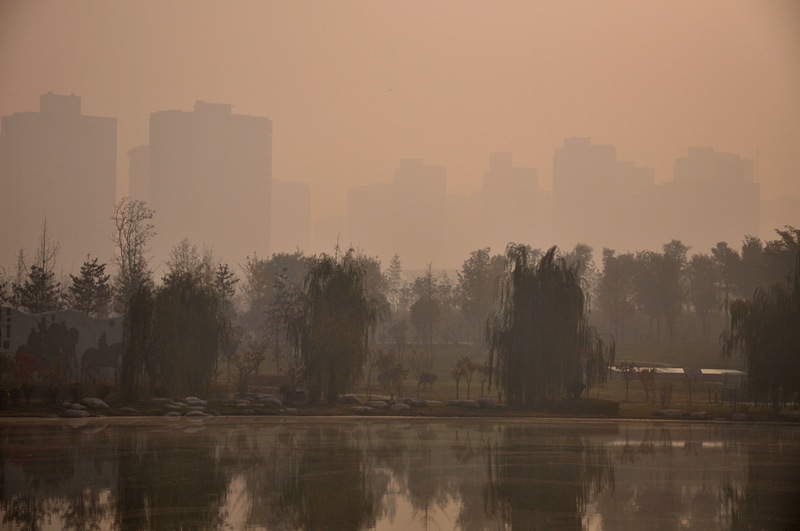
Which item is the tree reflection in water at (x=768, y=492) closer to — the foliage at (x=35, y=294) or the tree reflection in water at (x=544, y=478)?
the tree reflection in water at (x=544, y=478)

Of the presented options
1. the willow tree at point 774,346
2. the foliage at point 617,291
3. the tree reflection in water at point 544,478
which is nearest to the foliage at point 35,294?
the tree reflection in water at point 544,478

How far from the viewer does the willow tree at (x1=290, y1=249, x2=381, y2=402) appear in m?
45.6

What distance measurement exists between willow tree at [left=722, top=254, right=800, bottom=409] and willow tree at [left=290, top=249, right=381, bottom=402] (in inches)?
700

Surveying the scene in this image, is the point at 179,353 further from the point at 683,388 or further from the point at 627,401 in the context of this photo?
the point at 683,388

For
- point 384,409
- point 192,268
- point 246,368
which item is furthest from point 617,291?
point 384,409

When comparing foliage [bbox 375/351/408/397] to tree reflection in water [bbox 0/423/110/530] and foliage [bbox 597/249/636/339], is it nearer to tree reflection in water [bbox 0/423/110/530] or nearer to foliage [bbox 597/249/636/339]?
tree reflection in water [bbox 0/423/110/530]

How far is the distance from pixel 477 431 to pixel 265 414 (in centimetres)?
1057

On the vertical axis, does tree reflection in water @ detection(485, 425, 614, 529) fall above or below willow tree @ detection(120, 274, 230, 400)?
below

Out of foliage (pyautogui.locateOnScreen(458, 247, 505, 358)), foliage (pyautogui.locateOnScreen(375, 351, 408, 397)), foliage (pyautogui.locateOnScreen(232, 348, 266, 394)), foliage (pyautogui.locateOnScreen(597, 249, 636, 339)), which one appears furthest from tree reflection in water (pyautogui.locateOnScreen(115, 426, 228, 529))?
foliage (pyautogui.locateOnScreen(597, 249, 636, 339))

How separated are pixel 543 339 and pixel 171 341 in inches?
669

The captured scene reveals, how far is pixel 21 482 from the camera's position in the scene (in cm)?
2259

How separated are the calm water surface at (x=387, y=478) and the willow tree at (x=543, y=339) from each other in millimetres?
8132

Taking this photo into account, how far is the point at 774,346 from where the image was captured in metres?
44.3

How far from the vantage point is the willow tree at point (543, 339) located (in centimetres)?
4497
